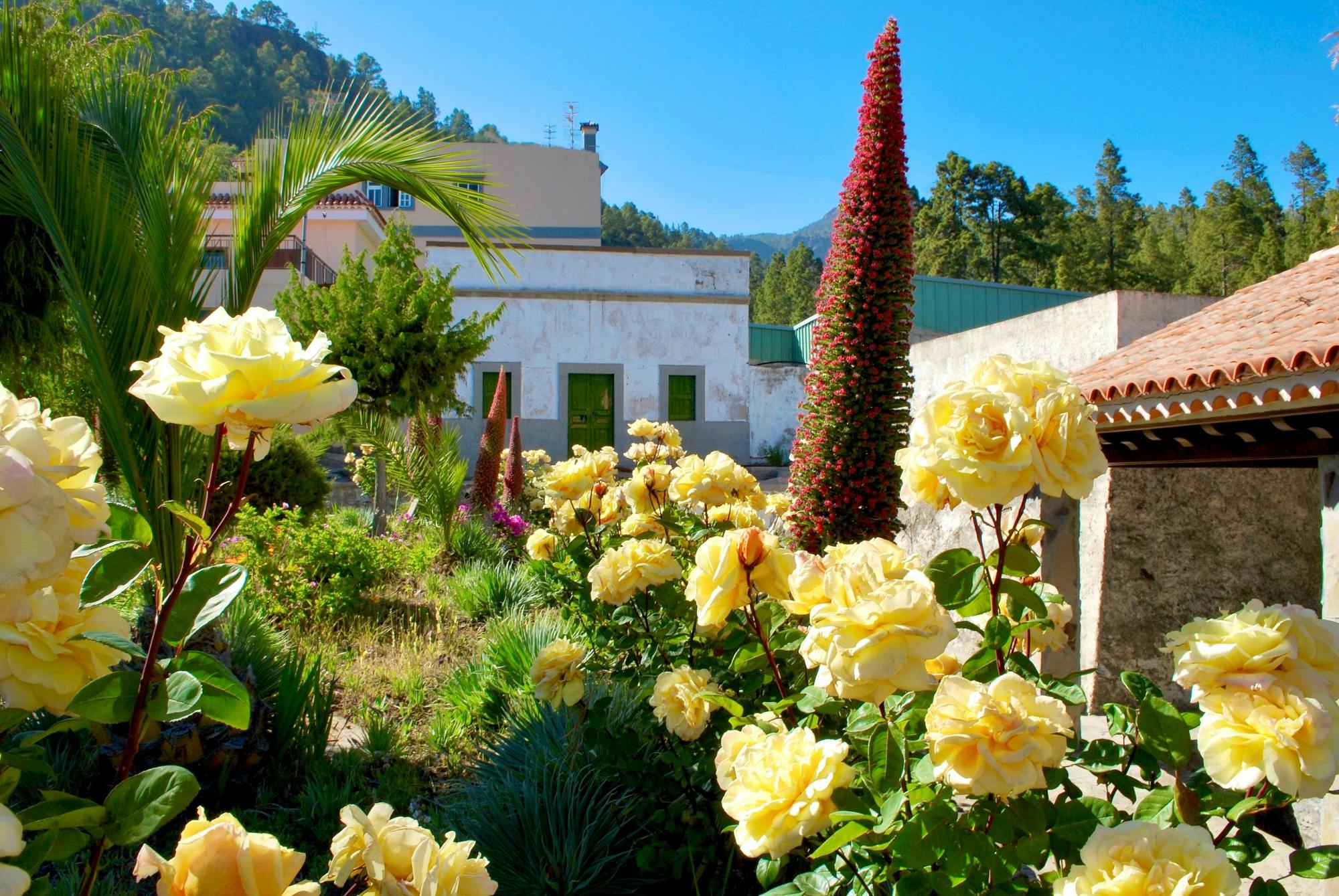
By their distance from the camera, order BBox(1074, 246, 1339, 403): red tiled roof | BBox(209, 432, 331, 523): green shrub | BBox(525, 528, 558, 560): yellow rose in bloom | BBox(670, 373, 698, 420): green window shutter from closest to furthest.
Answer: BBox(1074, 246, 1339, 403): red tiled roof
BBox(525, 528, 558, 560): yellow rose in bloom
BBox(209, 432, 331, 523): green shrub
BBox(670, 373, 698, 420): green window shutter

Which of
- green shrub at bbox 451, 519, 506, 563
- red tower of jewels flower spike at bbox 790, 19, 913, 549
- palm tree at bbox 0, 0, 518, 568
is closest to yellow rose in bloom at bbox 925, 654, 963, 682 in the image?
palm tree at bbox 0, 0, 518, 568

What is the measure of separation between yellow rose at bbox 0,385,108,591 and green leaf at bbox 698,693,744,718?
138 centimetres

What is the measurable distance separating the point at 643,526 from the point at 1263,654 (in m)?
2.30

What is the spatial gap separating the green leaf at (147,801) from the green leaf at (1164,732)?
1.37 meters

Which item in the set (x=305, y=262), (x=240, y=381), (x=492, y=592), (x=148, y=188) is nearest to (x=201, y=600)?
(x=240, y=381)

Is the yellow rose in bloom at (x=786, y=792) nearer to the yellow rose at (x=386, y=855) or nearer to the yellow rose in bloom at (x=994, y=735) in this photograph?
the yellow rose in bloom at (x=994, y=735)

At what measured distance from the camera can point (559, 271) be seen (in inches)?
771

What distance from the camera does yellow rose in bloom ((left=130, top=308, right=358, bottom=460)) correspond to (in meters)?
1.02

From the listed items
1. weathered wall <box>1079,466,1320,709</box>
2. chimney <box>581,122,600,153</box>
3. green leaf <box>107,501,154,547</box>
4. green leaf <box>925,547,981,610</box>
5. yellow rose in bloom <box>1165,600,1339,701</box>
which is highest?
chimney <box>581,122,600,153</box>

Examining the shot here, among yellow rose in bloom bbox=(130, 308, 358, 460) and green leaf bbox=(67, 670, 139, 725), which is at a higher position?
yellow rose in bloom bbox=(130, 308, 358, 460)

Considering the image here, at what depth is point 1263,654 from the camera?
1.25 meters

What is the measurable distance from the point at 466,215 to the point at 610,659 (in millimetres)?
2431

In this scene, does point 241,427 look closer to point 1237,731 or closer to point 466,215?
point 1237,731

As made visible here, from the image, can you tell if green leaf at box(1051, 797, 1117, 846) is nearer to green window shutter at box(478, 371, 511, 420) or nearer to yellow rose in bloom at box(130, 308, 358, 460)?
yellow rose in bloom at box(130, 308, 358, 460)
